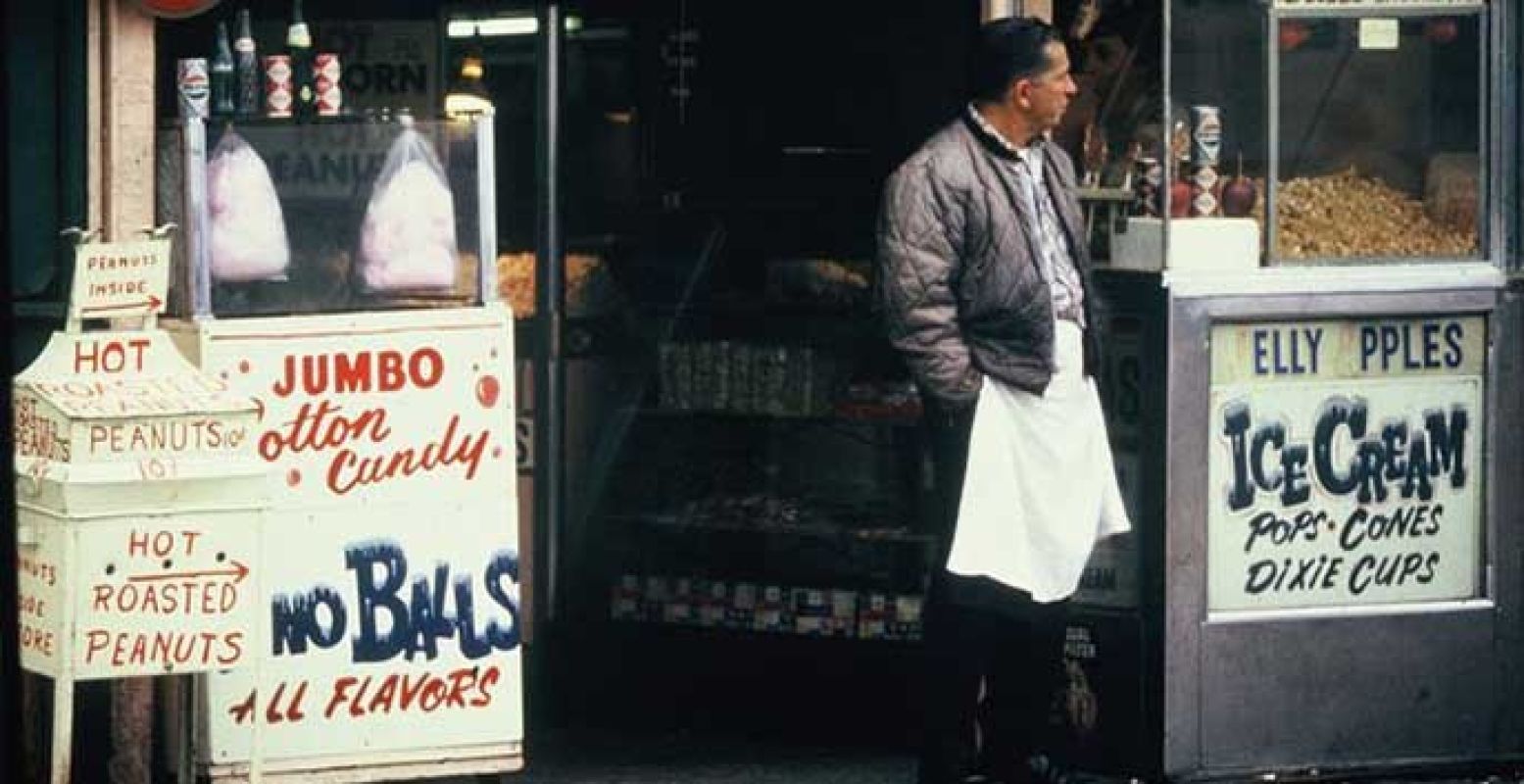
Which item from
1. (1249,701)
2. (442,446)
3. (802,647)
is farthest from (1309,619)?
(442,446)

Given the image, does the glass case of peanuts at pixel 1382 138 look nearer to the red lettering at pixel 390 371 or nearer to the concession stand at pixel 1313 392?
the concession stand at pixel 1313 392

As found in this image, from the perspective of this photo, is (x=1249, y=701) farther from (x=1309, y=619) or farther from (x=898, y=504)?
(x=898, y=504)

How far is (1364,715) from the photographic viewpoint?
8.63 meters

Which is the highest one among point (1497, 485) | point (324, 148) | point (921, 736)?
point (324, 148)

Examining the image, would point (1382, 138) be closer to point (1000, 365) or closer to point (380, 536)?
point (1000, 365)

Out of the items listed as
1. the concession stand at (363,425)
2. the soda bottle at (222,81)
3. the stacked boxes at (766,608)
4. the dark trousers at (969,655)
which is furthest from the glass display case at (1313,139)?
the soda bottle at (222,81)

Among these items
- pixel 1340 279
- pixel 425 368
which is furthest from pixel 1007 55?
pixel 425 368

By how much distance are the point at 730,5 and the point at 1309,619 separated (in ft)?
8.52

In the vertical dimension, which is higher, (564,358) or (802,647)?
(564,358)

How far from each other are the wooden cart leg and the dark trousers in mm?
2168

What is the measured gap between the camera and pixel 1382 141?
342 inches

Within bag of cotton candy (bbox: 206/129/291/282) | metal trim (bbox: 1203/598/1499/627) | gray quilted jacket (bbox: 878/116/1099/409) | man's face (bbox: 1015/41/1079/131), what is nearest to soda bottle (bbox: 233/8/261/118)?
bag of cotton candy (bbox: 206/129/291/282)

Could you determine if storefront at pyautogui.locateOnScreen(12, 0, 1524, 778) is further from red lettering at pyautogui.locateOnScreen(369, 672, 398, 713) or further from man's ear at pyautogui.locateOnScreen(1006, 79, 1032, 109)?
man's ear at pyautogui.locateOnScreen(1006, 79, 1032, 109)

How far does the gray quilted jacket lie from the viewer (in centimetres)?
795
